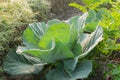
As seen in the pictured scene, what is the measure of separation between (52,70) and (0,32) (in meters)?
0.48

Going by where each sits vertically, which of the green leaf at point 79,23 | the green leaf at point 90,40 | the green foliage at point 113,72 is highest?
the green leaf at point 79,23

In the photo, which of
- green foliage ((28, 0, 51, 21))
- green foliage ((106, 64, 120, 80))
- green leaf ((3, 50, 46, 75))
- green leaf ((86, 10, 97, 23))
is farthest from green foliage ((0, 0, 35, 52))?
green foliage ((106, 64, 120, 80))

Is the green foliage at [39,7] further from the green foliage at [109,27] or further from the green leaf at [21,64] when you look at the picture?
the green leaf at [21,64]

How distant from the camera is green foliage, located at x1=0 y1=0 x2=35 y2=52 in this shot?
6.73 ft

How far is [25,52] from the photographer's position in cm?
195

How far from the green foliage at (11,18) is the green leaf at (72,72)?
421 mm

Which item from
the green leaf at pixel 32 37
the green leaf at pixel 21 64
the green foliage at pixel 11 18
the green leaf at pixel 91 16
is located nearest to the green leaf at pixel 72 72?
the green leaf at pixel 21 64

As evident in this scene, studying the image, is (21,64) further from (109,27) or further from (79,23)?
(109,27)

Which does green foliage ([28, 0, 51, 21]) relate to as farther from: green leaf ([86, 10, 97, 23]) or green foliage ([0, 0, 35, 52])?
green leaf ([86, 10, 97, 23])

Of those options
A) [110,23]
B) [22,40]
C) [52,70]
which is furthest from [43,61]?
[110,23]

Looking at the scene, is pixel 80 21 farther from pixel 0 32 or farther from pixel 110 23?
pixel 0 32

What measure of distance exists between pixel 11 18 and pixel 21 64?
0.38m

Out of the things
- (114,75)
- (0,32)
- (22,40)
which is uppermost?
(0,32)

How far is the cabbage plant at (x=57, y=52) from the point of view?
1.89 m
